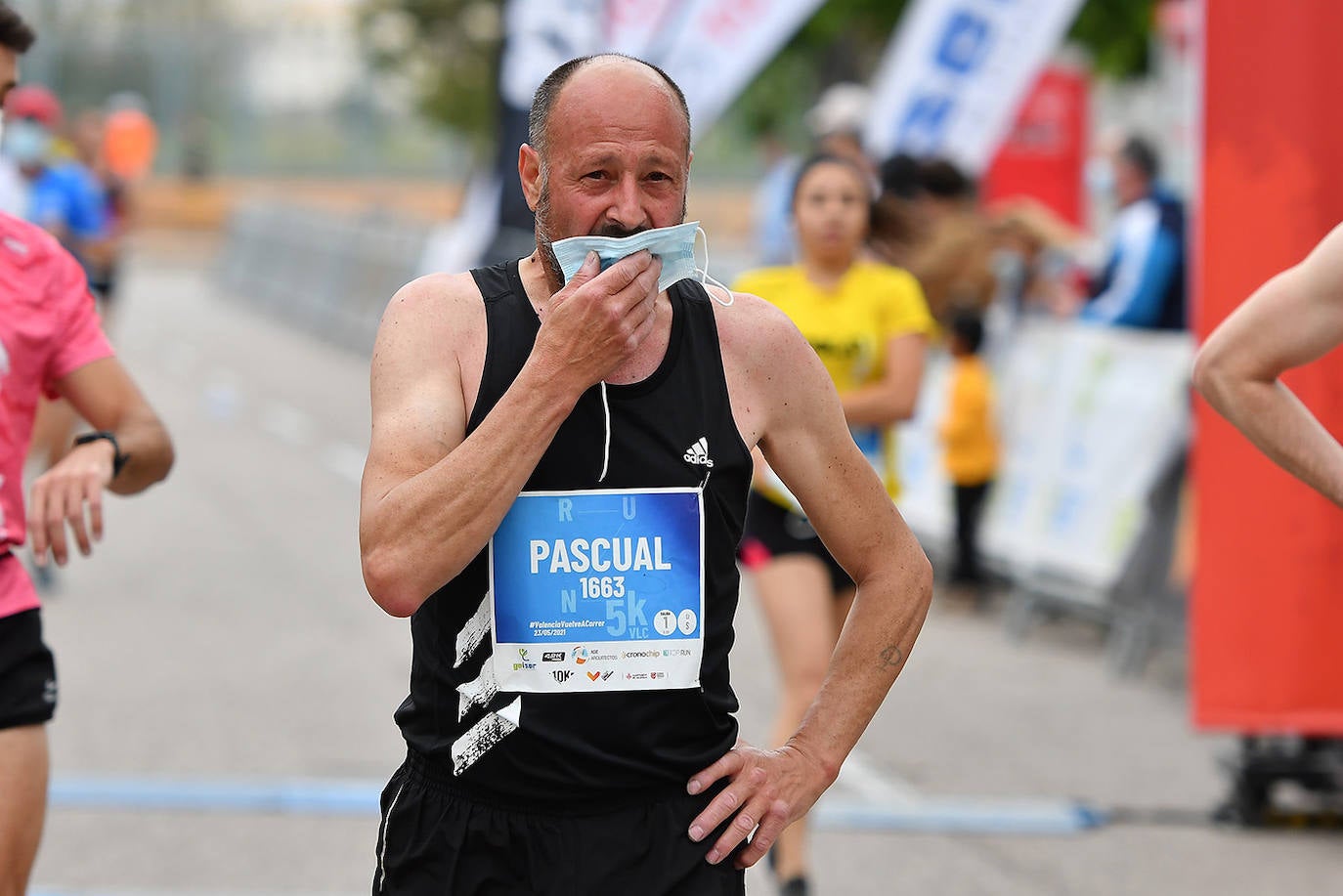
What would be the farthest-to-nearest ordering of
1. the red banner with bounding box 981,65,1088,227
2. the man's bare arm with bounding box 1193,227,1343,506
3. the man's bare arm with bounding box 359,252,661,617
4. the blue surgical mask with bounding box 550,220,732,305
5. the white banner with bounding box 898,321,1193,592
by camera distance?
A: the red banner with bounding box 981,65,1088,227 < the white banner with bounding box 898,321,1193,592 < the man's bare arm with bounding box 1193,227,1343,506 < the blue surgical mask with bounding box 550,220,732,305 < the man's bare arm with bounding box 359,252,661,617

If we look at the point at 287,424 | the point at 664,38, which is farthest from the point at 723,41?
the point at 287,424

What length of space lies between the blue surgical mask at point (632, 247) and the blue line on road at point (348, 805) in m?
4.16

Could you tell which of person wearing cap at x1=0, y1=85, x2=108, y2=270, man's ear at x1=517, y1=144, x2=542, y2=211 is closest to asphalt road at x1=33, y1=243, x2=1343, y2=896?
person wearing cap at x1=0, y1=85, x2=108, y2=270

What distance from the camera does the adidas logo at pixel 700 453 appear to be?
9.64ft

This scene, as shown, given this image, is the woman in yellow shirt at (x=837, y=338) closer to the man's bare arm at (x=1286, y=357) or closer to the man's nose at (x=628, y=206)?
the man's bare arm at (x=1286, y=357)

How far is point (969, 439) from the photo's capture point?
10.4 metres

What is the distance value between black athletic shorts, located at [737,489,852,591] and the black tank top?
2.94 m

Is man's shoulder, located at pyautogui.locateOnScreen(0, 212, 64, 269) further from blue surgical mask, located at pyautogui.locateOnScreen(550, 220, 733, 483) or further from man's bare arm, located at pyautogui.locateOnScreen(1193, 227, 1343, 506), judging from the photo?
man's bare arm, located at pyautogui.locateOnScreen(1193, 227, 1343, 506)

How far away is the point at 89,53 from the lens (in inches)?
1694

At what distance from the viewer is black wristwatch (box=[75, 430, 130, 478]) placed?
3809mm

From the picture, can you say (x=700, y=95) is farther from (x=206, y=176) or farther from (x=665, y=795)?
(x=206, y=176)

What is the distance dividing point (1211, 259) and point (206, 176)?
4019 cm

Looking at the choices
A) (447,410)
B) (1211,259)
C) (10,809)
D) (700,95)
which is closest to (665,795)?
(447,410)

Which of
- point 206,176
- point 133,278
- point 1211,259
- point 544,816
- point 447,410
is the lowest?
point 544,816
